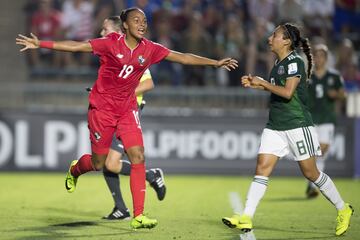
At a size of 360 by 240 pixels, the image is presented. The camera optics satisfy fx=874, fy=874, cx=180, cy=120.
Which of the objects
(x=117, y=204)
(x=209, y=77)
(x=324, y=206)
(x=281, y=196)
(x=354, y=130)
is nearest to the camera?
(x=117, y=204)

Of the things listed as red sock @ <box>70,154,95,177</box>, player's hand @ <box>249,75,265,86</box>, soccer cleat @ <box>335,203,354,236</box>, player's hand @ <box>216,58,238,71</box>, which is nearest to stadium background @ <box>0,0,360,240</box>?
red sock @ <box>70,154,95,177</box>

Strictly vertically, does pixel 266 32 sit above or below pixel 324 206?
above

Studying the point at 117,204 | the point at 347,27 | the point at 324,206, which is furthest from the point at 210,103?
the point at 117,204

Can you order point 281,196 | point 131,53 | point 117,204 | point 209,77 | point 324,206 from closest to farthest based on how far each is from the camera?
point 131,53 < point 117,204 < point 324,206 < point 281,196 < point 209,77

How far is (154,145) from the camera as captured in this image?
17469 millimetres

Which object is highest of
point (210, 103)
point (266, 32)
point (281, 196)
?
point (266, 32)

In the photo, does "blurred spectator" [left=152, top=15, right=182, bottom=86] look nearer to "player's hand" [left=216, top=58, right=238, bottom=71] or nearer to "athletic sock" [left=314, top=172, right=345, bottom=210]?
"player's hand" [left=216, top=58, right=238, bottom=71]

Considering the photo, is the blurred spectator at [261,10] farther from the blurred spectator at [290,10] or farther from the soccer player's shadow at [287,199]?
the soccer player's shadow at [287,199]

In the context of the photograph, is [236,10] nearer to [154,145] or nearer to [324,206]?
[154,145]

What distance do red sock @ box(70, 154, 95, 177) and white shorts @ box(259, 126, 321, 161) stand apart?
7.07ft

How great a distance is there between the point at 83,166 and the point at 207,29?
943 centimetres

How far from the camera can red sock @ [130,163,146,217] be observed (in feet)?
29.3

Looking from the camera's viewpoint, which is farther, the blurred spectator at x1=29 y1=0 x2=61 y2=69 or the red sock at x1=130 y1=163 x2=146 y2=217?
the blurred spectator at x1=29 y1=0 x2=61 y2=69

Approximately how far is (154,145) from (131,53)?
832 cm
